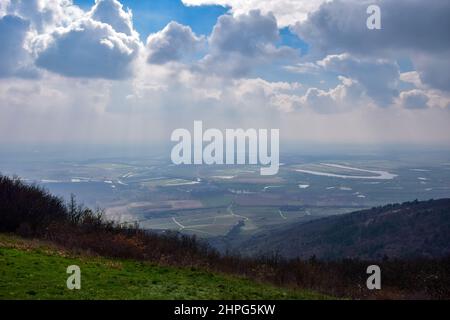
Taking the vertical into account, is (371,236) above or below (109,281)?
below

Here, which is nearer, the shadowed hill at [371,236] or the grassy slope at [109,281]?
the grassy slope at [109,281]

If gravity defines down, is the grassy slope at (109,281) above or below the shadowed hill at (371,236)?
above

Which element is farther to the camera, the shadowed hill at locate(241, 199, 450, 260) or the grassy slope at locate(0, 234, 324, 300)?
the shadowed hill at locate(241, 199, 450, 260)

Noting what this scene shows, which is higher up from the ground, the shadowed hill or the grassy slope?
the grassy slope

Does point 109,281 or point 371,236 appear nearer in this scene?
point 109,281
